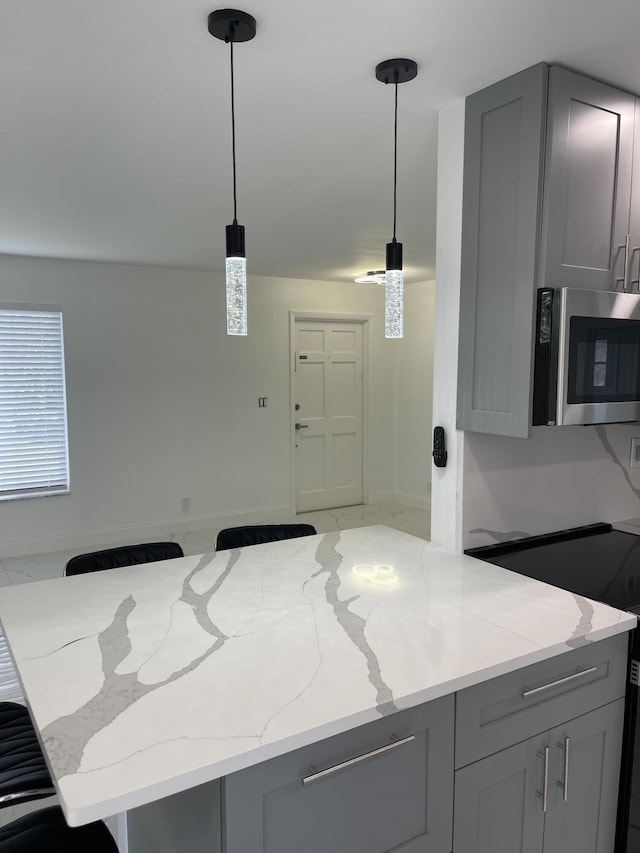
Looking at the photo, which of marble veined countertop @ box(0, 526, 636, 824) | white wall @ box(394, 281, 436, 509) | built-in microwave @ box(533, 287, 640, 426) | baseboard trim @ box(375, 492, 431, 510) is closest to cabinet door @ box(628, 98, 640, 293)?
built-in microwave @ box(533, 287, 640, 426)

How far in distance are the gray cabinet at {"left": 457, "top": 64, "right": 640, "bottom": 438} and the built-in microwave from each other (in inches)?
1.5

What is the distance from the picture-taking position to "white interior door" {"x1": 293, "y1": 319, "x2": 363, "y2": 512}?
6188 mm

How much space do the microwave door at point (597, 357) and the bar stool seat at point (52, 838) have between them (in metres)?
1.52

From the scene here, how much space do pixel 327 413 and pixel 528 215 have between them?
467 cm

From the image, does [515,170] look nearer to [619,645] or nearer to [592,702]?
[619,645]

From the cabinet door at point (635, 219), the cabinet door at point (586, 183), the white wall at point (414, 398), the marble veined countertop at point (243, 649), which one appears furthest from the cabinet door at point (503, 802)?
the white wall at point (414, 398)

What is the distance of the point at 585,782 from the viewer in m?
1.53

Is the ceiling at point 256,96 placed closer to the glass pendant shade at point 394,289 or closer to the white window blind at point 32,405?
the glass pendant shade at point 394,289

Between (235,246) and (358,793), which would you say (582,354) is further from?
(358,793)

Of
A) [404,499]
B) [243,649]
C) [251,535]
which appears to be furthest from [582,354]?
[404,499]

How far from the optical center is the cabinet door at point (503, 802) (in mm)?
1319

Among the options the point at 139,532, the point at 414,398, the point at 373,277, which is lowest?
the point at 139,532

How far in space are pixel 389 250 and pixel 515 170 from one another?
50cm

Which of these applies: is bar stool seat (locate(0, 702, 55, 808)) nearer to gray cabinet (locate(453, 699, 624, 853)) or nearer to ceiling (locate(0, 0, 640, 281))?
gray cabinet (locate(453, 699, 624, 853))
